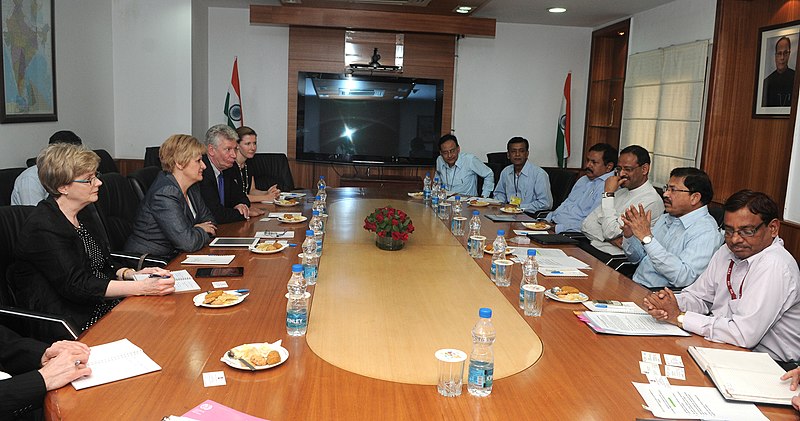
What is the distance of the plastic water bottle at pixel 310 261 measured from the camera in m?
2.67

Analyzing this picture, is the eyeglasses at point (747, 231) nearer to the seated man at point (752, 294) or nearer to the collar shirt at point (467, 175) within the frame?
the seated man at point (752, 294)

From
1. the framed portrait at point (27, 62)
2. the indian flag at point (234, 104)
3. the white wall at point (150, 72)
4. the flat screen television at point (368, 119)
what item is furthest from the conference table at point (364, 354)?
the flat screen television at point (368, 119)

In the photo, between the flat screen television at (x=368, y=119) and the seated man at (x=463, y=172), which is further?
the flat screen television at (x=368, y=119)

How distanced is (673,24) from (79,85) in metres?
5.60

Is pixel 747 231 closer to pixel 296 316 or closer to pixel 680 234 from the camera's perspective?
pixel 680 234

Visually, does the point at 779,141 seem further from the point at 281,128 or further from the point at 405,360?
the point at 281,128

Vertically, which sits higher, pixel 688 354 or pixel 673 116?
pixel 673 116

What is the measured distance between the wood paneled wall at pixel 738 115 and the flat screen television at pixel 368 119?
3.26 m

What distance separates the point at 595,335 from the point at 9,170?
393 centimetres

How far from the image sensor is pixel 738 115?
5566 millimetres

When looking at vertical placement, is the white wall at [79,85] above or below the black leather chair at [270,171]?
above

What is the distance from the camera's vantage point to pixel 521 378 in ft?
5.97

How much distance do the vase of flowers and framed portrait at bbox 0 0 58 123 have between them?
3.03 m

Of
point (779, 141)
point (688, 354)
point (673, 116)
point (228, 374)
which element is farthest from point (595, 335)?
point (673, 116)
